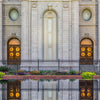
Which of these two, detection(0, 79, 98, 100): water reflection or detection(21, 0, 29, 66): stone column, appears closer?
detection(0, 79, 98, 100): water reflection

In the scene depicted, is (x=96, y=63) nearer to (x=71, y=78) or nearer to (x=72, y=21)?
(x=72, y=21)

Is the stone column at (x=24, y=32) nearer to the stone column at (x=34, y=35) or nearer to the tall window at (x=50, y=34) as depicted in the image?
the stone column at (x=34, y=35)

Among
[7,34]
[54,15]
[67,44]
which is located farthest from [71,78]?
[7,34]

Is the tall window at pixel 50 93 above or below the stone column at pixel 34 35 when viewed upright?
below

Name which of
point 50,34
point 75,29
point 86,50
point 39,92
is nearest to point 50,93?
point 39,92

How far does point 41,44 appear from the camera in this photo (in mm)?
32031

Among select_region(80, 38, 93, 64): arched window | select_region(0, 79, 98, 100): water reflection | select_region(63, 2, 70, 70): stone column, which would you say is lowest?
select_region(0, 79, 98, 100): water reflection

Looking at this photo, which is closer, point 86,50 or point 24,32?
point 24,32

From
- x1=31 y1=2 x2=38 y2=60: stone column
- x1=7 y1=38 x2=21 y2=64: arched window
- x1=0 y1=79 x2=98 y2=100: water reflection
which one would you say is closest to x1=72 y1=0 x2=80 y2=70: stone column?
x1=31 y1=2 x2=38 y2=60: stone column

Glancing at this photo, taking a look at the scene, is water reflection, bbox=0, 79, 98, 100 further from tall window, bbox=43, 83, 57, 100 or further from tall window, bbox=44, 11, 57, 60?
tall window, bbox=44, 11, 57, 60

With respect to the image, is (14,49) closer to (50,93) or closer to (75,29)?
(75,29)

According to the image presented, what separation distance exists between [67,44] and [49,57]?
7.95 feet

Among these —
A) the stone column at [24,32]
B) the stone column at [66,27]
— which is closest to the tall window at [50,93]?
the stone column at [66,27]

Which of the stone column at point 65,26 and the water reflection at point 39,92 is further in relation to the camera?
the stone column at point 65,26
